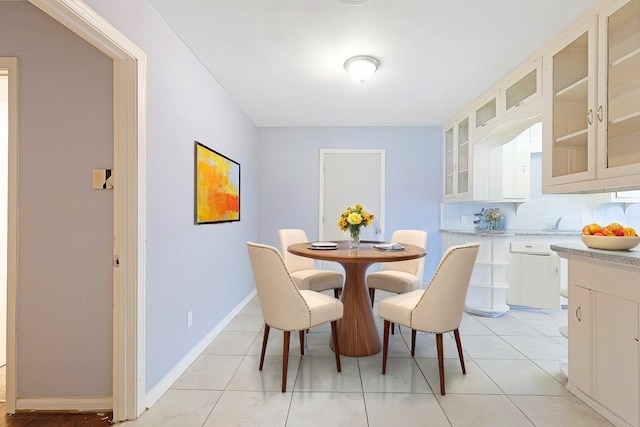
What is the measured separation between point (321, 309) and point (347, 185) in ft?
8.49

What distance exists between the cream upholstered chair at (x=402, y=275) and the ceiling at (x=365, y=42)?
4.93ft

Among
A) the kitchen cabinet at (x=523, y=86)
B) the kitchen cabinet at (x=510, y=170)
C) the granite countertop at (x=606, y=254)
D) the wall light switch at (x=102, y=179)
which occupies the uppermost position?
the kitchen cabinet at (x=523, y=86)

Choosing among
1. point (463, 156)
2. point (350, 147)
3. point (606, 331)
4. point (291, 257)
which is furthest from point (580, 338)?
point (350, 147)

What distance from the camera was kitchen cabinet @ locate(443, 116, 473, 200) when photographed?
3.57 m

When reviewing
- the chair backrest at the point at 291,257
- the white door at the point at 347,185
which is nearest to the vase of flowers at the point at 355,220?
the chair backrest at the point at 291,257

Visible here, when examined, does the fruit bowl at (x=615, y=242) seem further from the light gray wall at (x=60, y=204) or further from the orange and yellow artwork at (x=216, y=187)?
the light gray wall at (x=60, y=204)

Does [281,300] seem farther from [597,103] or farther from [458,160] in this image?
[458,160]

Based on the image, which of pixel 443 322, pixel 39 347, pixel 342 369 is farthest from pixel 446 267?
pixel 39 347

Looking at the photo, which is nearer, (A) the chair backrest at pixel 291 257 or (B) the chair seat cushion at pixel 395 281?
(B) the chair seat cushion at pixel 395 281

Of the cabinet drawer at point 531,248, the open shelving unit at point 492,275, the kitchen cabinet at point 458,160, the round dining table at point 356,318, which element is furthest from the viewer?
the kitchen cabinet at point 458,160

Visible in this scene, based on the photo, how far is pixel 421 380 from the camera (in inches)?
78.9

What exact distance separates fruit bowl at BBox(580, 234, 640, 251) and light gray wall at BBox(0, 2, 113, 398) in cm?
283

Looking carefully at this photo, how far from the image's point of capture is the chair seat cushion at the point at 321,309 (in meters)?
1.95

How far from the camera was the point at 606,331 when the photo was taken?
A: 162cm
